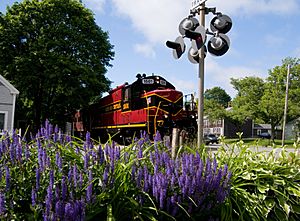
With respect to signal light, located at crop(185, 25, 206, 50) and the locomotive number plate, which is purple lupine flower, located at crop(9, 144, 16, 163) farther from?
the locomotive number plate

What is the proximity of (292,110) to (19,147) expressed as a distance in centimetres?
4844

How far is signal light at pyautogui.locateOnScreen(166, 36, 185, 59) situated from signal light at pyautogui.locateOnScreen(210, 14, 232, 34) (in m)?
0.61

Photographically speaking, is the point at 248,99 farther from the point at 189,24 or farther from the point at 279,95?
the point at 189,24

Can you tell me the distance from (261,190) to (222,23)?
3499 millimetres

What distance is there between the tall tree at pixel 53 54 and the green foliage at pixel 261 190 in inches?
998

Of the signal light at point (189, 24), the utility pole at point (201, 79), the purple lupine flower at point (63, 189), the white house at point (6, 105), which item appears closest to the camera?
the purple lupine flower at point (63, 189)

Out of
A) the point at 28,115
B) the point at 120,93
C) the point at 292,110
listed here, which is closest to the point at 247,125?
the point at 292,110

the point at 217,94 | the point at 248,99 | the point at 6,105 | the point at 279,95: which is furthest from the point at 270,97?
the point at 217,94

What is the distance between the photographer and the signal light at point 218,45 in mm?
5863

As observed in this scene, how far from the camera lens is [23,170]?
247cm

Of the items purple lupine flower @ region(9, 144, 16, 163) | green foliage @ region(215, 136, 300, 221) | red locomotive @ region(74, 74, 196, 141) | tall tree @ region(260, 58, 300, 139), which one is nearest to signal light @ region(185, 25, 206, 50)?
green foliage @ region(215, 136, 300, 221)

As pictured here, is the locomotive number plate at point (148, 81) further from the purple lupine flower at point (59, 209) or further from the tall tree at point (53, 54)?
the purple lupine flower at point (59, 209)

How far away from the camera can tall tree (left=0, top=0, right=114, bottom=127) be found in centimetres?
2808

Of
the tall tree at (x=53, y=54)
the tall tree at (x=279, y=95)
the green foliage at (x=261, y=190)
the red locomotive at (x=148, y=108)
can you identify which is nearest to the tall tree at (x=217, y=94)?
the tall tree at (x=279, y=95)
